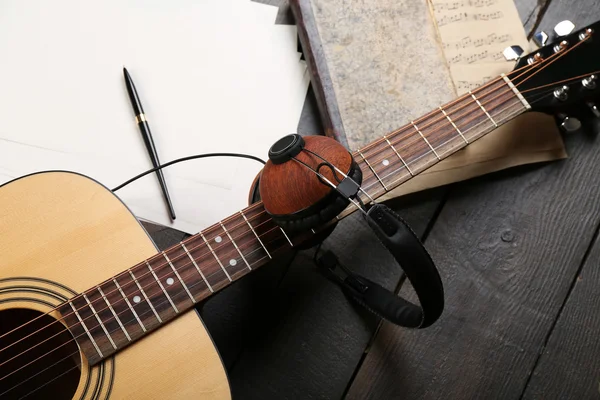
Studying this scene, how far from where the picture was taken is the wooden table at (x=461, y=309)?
2.39 ft

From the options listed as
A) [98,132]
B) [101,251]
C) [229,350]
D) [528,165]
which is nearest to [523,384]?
[528,165]

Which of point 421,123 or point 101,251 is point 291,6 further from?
point 101,251

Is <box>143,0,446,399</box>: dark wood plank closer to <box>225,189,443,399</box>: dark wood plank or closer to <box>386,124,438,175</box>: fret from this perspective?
<box>225,189,443,399</box>: dark wood plank

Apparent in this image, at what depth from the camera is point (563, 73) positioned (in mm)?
645

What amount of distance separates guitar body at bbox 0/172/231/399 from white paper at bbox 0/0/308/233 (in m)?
0.12

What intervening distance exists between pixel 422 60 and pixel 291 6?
0.23 metres

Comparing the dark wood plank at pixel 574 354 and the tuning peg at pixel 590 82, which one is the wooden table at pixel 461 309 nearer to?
the dark wood plank at pixel 574 354

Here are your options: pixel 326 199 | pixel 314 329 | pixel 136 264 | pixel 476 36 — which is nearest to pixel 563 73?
pixel 476 36

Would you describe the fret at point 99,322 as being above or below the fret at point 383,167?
below

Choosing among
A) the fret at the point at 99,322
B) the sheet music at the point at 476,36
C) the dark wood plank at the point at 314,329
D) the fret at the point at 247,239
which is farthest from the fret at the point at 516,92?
the fret at the point at 99,322

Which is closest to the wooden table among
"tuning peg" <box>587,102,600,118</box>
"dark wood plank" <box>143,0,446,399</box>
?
"dark wood plank" <box>143,0,446,399</box>

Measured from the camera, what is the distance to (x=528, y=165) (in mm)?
777

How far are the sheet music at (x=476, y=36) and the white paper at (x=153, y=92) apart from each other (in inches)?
9.3

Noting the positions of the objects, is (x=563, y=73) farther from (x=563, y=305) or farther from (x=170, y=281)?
(x=170, y=281)
